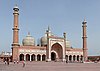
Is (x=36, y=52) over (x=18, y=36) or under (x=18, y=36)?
under

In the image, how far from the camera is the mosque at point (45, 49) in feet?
Result: 145

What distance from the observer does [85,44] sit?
179 feet

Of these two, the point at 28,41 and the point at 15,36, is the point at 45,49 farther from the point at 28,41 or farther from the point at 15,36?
the point at 15,36

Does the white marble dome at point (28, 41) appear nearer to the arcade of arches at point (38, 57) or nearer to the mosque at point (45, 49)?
the mosque at point (45, 49)

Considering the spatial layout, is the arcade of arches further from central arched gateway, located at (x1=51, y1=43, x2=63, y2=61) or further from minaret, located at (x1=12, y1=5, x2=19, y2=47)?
minaret, located at (x1=12, y1=5, x2=19, y2=47)

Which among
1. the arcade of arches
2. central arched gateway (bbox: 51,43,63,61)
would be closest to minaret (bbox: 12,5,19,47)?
the arcade of arches

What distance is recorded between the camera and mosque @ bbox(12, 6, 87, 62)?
145ft

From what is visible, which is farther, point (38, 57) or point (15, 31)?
point (38, 57)

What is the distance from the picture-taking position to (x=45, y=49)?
49594mm

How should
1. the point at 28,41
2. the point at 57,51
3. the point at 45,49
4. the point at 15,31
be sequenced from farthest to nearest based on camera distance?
the point at 57,51, the point at 28,41, the point at 45,49, the point at 15,31

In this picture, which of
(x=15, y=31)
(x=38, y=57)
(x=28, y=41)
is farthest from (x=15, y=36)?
(x=38, y=57)

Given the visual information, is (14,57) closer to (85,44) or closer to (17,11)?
(17,11)

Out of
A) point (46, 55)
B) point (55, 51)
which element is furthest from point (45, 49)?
point (55, 51)

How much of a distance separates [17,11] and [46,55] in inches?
477
